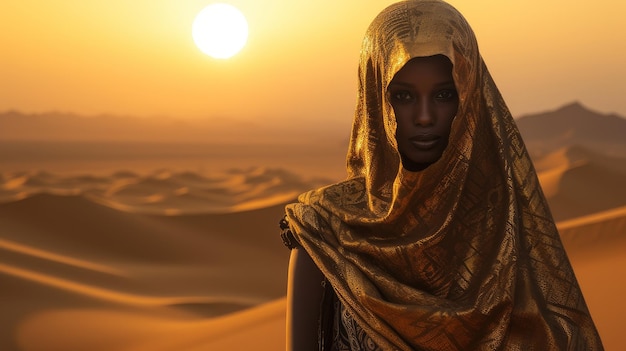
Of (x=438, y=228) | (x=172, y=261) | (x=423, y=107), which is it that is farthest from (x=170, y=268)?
(x=423, y=107)

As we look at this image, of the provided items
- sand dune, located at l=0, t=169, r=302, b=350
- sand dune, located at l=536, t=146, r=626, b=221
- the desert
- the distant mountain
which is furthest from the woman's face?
the distant mountain

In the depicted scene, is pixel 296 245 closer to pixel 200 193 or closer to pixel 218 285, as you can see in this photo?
pixel 218 285

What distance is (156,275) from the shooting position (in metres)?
11.5

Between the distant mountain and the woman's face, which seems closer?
the woman's face

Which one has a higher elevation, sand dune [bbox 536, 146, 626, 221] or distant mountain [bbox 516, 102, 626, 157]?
distant mountain [bbox 516, 102, 626, 157]

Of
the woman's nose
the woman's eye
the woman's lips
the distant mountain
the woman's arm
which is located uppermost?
the distant mountain

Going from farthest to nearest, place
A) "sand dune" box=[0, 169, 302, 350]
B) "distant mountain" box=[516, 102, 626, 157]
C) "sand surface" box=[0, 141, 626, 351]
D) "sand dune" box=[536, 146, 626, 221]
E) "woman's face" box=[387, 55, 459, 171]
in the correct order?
"distant mountain" box=[516, 102, 626, 157], "sand dune" box=[536, 146, 626, 221], "sand dune" box=[0, 169, 302, 350], "sand surface" box=[0, 141, 626, 351], "woman's face" box=[387, 55, 459, 171]

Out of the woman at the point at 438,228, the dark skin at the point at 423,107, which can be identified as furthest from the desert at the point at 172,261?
the dark skin at the point at 423,107

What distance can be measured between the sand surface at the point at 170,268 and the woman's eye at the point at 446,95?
338 cm

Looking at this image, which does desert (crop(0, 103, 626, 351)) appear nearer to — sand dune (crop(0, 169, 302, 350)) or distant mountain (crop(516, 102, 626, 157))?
sand dune (crop(0, 169, 302, 350))

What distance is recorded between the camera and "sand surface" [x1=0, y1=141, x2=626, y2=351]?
6797 mm

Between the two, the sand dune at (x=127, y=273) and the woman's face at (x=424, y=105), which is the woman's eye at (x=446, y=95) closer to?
the woman's face at (x=424, y=105)

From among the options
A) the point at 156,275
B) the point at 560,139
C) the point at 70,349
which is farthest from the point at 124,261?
the point at 560,139

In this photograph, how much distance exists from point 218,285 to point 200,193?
1205 centimetres
